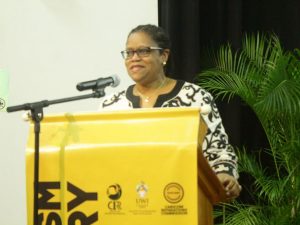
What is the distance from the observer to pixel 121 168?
1.31m

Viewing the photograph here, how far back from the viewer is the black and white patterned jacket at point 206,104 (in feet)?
5.98

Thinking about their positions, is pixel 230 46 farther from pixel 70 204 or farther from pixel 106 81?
pixel 70 204

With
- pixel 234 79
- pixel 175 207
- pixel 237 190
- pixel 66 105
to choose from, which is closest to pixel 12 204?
pixel 66 105

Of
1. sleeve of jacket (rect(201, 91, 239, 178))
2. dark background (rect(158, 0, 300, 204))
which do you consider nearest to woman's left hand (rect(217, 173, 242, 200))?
sleeve of jacket (rect(201, 91, 239, 178))

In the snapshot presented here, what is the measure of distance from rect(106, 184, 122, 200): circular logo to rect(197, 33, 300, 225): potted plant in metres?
1.59

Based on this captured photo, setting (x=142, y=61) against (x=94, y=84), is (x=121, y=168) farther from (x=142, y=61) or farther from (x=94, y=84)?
(x=142, y=61)

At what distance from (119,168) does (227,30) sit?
7.72 ft

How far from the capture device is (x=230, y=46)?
340cm

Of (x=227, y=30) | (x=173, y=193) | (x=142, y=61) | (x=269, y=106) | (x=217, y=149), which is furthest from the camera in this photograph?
(x=227, y=30)

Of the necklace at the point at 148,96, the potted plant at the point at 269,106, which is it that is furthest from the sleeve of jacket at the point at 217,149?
the potted plant at the point at 269,106

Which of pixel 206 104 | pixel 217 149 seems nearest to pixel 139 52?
pixel 206 104

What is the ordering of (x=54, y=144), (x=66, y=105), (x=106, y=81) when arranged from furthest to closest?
(x=66, y=105) → (x=106, y=81) → (x=54, y=144)

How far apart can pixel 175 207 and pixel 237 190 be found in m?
0.52

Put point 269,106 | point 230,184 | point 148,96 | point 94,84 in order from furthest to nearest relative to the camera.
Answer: point 269,106 → point 148,96 → point 230,184 → point 94,84
